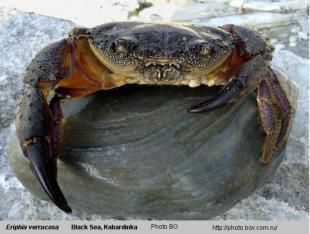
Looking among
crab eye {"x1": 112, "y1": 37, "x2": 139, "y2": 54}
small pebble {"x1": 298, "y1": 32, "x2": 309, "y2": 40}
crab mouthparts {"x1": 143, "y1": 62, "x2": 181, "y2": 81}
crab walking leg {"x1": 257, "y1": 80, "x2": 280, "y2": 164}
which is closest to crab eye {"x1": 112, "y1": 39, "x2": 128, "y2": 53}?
crab eye {"x1": 112, "y1": 37, "x2": 139, "y2": 54}

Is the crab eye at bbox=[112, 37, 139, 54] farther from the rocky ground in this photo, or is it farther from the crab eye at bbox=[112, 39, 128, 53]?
the rocky ground

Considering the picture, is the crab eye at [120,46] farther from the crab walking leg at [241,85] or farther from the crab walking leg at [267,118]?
the crab walking leg at [267,118]

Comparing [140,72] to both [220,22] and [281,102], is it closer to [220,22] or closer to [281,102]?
[281,102]

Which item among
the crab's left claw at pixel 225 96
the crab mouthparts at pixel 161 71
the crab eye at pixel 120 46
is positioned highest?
the crab eye at pixel 120 46

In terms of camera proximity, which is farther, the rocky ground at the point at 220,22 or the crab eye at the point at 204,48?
the rocky ground at the point at 220,22

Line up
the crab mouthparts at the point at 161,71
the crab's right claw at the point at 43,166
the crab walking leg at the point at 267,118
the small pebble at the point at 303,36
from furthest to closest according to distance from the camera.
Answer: the small pebble at the point at 303,36 < the crab walking leg at the point at 267,118 < the crab mouthparts at the point at 161,71 < the crab's right claw at the point at 43,166

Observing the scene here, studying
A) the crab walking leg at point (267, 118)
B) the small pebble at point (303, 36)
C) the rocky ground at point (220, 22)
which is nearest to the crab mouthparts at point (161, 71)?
the crab walking leg at point (267, 118)

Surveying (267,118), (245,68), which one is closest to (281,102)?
(267,118)
